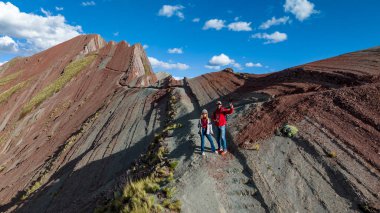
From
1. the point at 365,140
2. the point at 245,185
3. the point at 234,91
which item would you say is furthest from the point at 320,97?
the point at 234,91

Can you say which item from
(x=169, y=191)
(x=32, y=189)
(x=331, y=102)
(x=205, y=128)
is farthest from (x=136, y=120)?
(x=169, y=191)

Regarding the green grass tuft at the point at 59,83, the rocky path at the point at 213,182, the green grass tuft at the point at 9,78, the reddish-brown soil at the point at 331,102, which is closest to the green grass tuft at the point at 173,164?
the rocky path at the point at 213,182

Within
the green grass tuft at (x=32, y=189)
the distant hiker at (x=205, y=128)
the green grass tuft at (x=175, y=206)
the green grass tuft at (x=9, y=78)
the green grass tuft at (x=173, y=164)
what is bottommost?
the green grass tuft at (x=32, y=189)

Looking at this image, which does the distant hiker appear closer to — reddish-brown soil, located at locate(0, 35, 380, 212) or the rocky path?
the rocky path

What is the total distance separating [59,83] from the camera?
184 feet

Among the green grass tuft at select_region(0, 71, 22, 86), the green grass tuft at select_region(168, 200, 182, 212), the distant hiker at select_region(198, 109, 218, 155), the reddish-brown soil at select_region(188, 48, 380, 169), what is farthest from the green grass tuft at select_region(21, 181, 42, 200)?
the green grass tuft at select_region(0, 71, 22, 86)

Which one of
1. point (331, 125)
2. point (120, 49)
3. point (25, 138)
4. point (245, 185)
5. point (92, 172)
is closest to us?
point (245, 185)

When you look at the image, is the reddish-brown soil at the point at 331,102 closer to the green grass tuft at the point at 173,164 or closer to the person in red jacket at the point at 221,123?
the person in red jacket at the point at 221,123

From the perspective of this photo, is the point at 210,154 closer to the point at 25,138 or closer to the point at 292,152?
the point at 292,152

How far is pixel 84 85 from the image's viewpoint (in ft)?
169

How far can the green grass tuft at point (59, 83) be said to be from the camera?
52.2m

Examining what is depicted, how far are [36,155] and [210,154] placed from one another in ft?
79.1

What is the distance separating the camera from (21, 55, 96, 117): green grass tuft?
5219 centimetres

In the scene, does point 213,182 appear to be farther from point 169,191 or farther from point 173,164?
point 173,164
